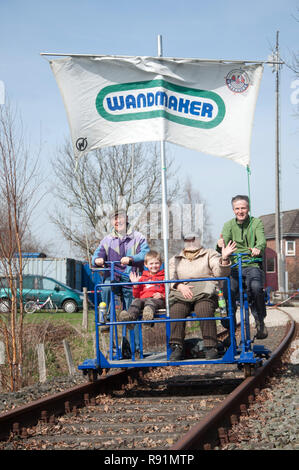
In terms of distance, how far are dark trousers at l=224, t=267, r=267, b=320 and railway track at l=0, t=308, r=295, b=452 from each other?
2.74ft

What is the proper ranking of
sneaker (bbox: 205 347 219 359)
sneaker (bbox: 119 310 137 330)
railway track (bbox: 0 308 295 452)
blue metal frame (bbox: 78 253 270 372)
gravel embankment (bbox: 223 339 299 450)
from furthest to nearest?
sneaker (bbox: 119 310 137 330) < sneaker (bbox: 205 347 219 359) < blue metal frame (bbox: 78 253 270 372) < railway track (bbox: 0 308 295 452) < gravel embankment (bbox: 223 339 299 450)

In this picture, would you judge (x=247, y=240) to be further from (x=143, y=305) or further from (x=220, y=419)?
(x=220, y=419)

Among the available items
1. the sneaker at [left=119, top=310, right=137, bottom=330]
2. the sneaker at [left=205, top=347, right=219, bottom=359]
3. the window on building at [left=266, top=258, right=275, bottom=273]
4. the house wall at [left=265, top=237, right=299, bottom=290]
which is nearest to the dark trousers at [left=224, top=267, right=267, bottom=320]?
the sneaker at [left=205, top=347, right=219, bottom=359]

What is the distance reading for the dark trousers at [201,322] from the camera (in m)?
6.59

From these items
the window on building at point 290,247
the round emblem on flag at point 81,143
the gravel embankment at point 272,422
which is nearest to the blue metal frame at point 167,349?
the gravel embankment at point 272,422

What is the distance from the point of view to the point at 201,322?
664 centimetres

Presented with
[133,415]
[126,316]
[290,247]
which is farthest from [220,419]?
[290,247]

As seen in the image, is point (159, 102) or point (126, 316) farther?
point (159, 102)

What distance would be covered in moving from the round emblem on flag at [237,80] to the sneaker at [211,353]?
3.23 metres

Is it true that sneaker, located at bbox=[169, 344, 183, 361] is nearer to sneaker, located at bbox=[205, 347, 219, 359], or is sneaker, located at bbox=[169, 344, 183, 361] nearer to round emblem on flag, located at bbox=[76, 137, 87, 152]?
sneaker, located at bbox=[205, 347, 219, 359]

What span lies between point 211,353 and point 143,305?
3.57 ft

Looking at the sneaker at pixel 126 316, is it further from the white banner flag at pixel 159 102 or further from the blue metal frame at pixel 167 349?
the white banner flag at pixel 159 102

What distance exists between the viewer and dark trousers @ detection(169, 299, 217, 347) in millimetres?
6586

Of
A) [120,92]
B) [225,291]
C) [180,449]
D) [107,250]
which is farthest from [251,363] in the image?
[120,92]
